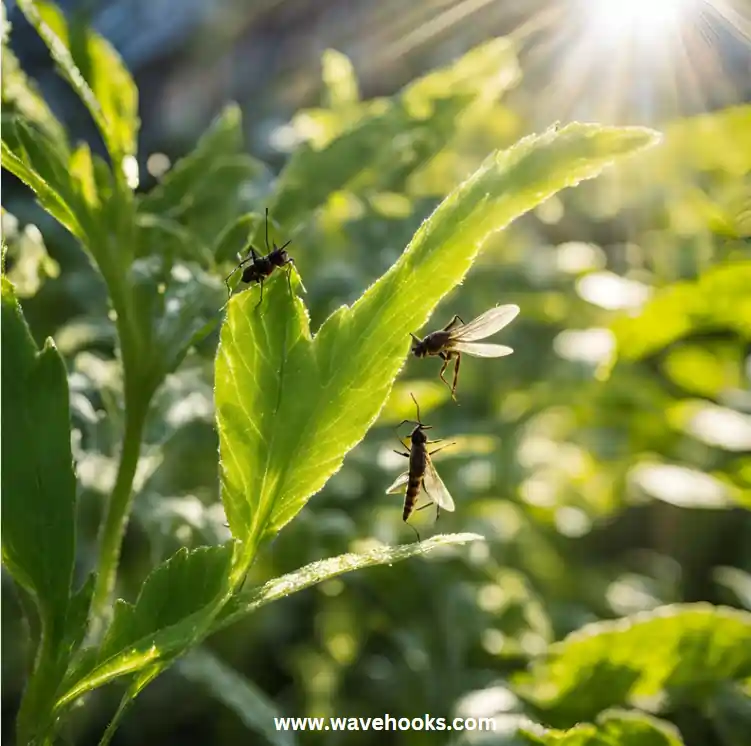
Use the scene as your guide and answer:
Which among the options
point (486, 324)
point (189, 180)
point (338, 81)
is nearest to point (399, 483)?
point (486, 324)

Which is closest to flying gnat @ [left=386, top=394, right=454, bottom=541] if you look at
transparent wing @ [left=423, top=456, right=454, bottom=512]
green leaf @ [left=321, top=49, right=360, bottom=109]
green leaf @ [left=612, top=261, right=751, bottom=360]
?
transparent wing @ [left=423, top=456, right=454, bottom=512]

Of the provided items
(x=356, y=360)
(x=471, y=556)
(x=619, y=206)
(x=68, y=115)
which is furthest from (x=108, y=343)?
(x=68, y=115)

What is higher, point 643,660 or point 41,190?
point 41,190

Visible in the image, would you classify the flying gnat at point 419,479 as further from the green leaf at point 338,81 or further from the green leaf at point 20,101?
the green leaf at point 338,81

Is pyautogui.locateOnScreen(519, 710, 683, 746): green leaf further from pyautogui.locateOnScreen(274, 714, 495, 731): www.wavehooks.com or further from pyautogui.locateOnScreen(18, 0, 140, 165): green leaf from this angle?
pyautogui.locateOnScreen(18, 0, 140, 165): green leaf

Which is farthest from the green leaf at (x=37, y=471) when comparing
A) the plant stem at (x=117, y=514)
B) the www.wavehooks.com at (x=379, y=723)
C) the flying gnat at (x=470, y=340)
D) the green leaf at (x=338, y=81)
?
the green leaf at (x=338, y=81)

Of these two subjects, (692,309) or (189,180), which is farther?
(692,309)

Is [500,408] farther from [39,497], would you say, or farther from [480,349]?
[39,497]
